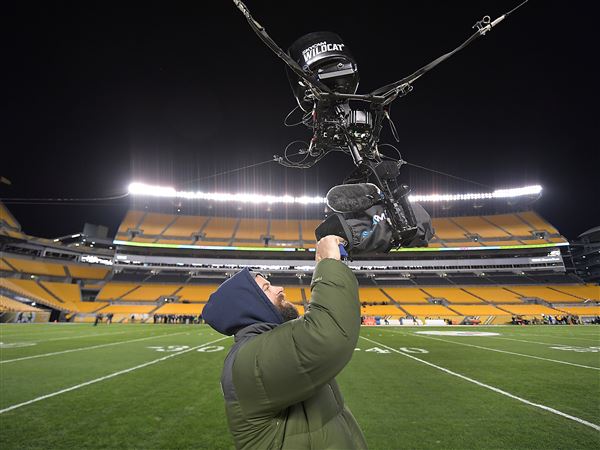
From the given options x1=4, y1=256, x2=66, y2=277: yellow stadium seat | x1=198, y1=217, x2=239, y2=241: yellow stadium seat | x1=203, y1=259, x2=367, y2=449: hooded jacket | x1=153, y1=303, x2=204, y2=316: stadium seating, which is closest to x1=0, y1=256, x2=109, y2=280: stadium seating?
x1=4, y1=256, x2=66, y2=277: yellow stadium seat

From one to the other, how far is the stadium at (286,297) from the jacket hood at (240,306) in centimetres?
32

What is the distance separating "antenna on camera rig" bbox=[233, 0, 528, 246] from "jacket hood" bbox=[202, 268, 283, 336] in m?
0.70

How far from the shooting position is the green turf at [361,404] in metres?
4.19

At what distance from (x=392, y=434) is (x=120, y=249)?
60.0 meters

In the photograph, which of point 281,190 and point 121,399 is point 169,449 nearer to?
point 121,399

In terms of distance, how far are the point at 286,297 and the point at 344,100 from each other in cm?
123

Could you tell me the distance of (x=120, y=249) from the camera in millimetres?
54875

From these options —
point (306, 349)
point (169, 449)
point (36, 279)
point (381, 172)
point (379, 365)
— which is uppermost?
point (36, 279)

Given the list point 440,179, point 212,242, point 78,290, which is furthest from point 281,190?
point 78,290

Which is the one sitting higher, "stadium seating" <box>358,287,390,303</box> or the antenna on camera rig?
the antenna on camera rig

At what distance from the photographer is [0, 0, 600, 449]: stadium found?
4816mm

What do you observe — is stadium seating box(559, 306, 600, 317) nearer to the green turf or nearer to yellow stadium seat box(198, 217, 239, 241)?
the green turf

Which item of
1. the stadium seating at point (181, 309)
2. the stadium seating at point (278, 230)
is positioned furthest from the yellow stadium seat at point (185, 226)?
the stadium seating at point (181, 309)

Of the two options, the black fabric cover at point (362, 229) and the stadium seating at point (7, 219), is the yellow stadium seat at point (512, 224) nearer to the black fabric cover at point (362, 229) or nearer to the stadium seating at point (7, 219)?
the black fabric cover at point (362, 229)
